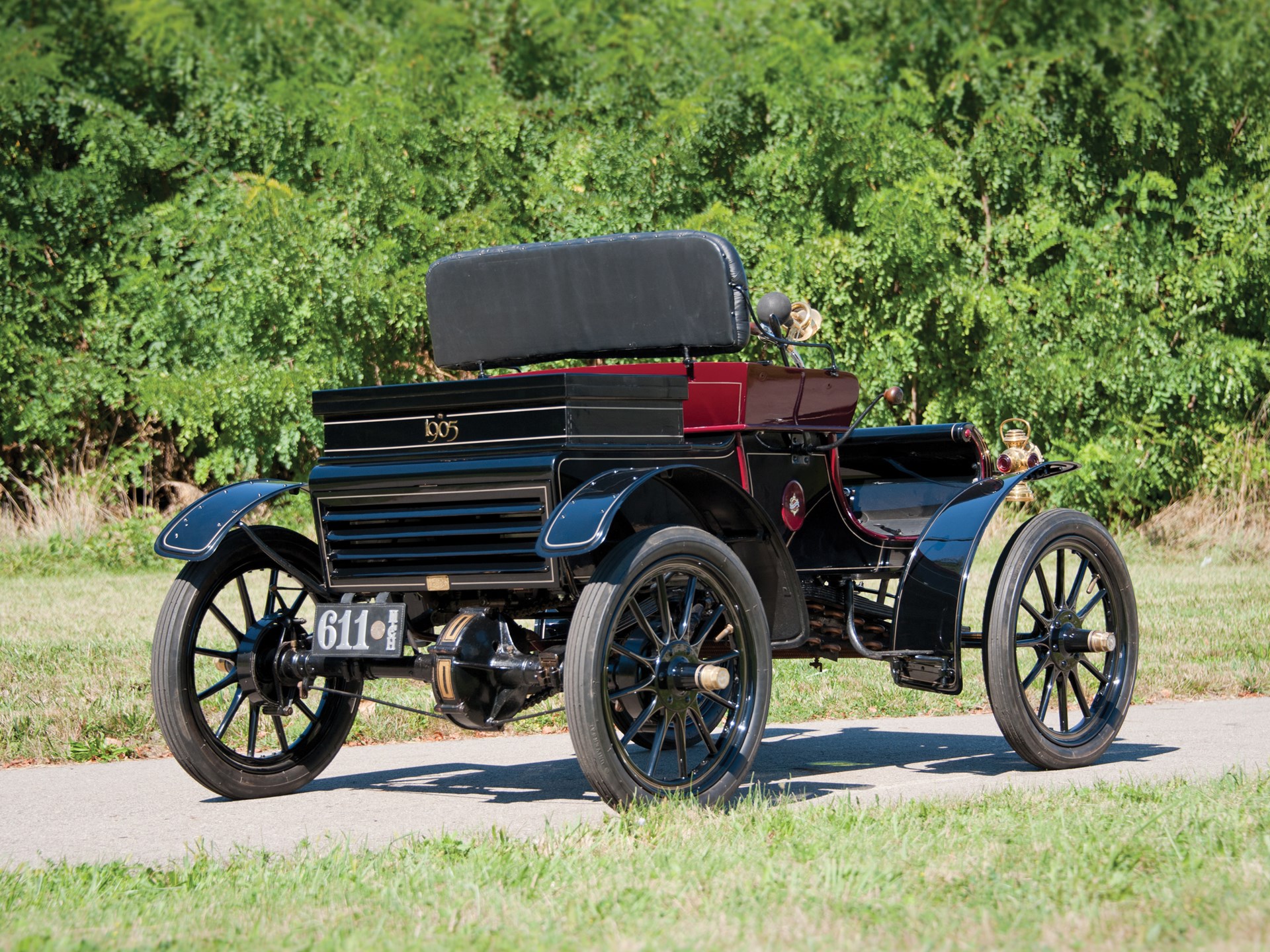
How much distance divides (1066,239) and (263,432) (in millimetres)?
8927

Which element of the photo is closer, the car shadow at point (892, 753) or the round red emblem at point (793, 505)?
the round red emblem at point (793, 505)

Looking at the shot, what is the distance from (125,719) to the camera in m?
7.14

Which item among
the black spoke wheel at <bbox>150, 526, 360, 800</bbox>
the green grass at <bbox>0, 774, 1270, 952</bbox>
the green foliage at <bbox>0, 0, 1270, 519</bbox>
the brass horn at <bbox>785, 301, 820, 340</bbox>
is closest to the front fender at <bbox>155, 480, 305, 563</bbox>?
the black spoke wheel at <bbox>150, 526, 360, 800</bbox>

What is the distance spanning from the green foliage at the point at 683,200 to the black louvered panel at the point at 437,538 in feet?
33.3

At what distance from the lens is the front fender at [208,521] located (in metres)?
5.40

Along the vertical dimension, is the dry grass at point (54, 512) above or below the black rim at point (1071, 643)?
below

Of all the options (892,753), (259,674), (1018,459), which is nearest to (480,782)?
(259,674)

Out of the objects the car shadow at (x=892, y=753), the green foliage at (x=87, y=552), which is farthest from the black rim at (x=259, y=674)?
the green foliage at (x=87, y=552)

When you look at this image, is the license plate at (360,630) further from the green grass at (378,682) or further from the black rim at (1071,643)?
the black rim at (1071,643)

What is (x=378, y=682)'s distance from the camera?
8.53m

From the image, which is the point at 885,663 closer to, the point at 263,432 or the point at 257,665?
the point at 257,665

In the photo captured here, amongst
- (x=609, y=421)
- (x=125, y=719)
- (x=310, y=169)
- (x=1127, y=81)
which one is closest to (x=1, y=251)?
(x=310, y=169)

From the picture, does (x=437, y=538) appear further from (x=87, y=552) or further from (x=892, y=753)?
(x=87, y=552)

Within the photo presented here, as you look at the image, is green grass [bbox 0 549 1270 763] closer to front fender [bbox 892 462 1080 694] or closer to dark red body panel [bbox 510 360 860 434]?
front fender [bbox 892 462 1080 694]
